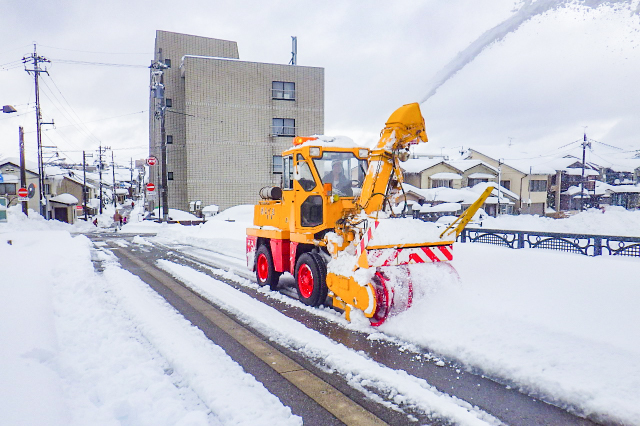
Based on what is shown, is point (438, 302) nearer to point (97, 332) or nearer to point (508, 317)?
point (508, 317)

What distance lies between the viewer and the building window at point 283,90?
96.7 ft

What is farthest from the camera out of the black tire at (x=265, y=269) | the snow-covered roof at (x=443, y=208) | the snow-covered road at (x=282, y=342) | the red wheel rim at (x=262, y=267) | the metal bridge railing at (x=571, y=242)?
the snow-covered roof at (x=443, y=208)

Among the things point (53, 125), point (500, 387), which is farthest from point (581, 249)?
point (53, 125)

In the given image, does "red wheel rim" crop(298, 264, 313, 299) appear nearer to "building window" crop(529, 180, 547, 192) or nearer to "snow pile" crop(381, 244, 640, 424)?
"snow pile" crop(381, 244, 640, 424)

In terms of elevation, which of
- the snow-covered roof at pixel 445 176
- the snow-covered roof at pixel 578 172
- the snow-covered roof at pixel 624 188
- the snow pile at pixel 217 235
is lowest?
the snow pile at pixel 217 235

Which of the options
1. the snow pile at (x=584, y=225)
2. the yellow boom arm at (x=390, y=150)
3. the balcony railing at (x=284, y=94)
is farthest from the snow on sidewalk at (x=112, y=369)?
the balcony railing at (x=284, y=94)

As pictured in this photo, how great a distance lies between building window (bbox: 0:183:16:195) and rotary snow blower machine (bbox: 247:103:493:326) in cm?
3818

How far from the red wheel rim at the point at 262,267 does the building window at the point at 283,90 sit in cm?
2279

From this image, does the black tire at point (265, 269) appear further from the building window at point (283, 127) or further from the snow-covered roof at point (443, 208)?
the snow-covered roof at point (443, 208)

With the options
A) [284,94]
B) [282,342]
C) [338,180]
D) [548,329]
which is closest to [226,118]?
[284,94]

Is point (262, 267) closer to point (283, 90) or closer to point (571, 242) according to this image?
point (571, 242)

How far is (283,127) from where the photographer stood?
29844mm

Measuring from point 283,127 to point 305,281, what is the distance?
79.2ft

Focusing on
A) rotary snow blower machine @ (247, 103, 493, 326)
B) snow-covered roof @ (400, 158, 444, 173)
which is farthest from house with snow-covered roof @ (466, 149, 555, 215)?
rotary snow blower machine @ (247, 103, 493, 326)
